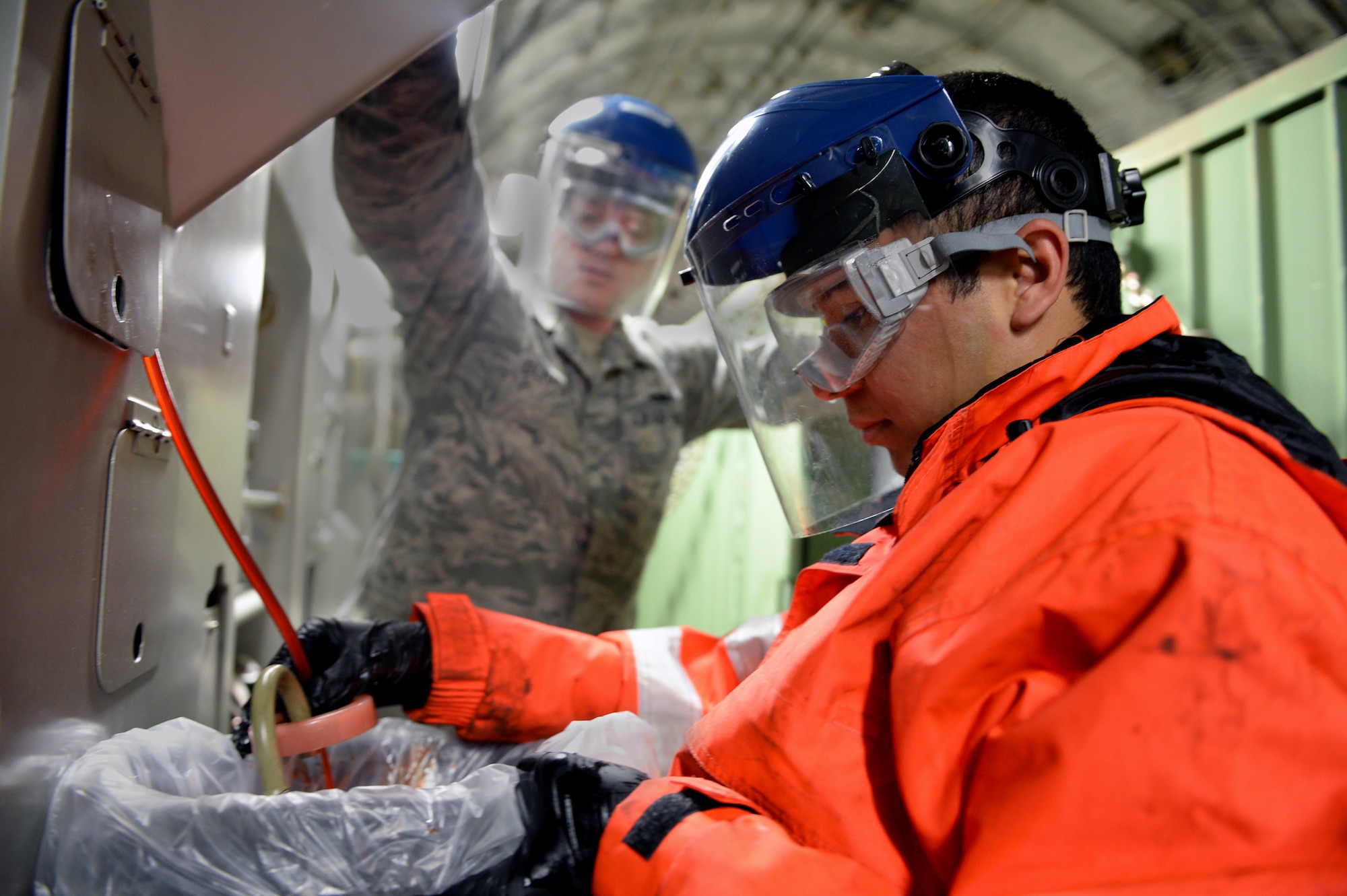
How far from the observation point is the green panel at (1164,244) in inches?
79.0

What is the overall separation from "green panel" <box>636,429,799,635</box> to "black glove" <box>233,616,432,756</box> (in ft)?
5.84

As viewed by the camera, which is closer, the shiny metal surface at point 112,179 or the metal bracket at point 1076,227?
the shiny metal surface at point 112,179

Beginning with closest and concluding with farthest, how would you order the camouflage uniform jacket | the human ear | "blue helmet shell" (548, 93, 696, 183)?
the human ear < the camouflage uniform jacket < "blue helmet shell" (548, 93, 696, 183)

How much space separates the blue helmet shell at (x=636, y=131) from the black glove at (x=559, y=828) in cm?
187

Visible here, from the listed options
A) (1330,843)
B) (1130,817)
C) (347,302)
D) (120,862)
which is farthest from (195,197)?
(347,302)

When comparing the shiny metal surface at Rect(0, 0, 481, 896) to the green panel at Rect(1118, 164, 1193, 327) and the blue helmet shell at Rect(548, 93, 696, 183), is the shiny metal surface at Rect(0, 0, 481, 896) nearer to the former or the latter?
the blue helmet shell at Rect(548, 93, 696, 183)

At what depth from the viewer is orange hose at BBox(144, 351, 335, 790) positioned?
85 centimetres

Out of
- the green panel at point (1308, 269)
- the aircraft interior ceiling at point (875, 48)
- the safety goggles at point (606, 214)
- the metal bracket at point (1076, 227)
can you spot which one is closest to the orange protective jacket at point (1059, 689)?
the metal bracket at point (1076, 227)

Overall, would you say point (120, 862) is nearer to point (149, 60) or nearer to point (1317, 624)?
point (149, 60)

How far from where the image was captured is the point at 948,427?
88 cm

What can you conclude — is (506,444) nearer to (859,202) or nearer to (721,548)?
(859,202)

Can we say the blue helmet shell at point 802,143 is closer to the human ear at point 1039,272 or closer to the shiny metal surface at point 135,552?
the human ear at point 1039,272

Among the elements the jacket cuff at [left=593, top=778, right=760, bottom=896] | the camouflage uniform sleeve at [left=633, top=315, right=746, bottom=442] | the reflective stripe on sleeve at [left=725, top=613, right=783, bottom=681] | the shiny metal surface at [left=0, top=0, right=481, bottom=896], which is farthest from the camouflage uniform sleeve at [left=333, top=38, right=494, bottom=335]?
the jacket cuff at [left=593, top=778, right=760, bottom=896]

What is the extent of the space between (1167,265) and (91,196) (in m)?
2.26
